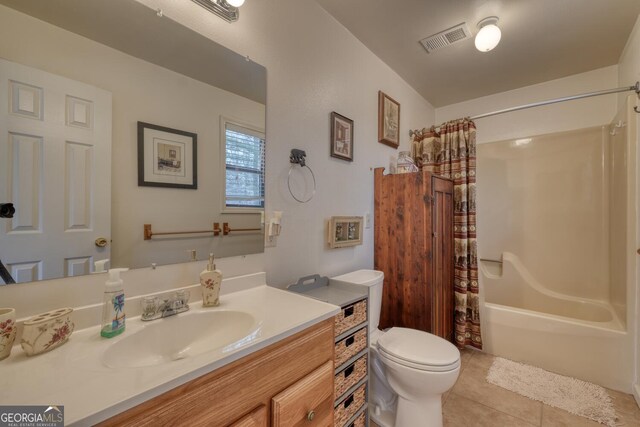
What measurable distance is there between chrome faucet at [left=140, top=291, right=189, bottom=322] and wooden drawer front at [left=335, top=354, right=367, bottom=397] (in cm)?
73

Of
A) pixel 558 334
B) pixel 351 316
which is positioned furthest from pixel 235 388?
pixel 558 334

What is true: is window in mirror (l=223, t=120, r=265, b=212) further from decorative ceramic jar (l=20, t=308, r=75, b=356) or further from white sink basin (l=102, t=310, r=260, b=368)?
decorative ceramic jar (l=20, t=308, r=75, b=356)

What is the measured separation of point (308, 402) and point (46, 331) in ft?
2.45

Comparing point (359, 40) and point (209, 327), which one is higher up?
point (359, 40)

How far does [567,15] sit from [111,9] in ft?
8.19

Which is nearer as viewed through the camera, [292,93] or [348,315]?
[348,315]

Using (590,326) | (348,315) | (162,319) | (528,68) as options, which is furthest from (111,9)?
(590,326)

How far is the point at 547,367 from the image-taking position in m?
1.94

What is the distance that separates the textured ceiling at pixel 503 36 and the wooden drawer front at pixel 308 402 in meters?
1.97

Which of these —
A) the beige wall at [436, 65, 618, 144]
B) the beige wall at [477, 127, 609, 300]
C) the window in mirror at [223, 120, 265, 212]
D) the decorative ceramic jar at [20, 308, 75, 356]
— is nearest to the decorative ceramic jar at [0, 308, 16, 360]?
the decorative ceramic jar at [20, 308, 75, 356]

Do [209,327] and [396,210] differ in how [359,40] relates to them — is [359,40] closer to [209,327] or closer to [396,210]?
[396,210]

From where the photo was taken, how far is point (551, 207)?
98.4 inches

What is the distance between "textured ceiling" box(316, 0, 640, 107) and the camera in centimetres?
158

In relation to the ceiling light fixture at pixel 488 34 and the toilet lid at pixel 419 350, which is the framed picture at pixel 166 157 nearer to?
the toilet lid at pixel 419 350
